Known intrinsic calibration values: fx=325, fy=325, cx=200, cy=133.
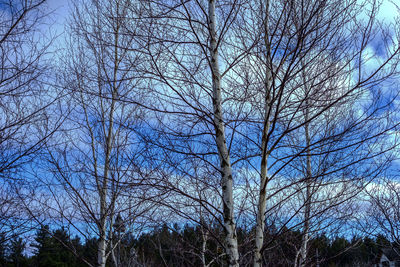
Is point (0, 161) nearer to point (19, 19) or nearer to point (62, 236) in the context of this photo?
point (62, 236)

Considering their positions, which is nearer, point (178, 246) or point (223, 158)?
point (223, 158)

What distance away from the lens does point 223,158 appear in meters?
3.36

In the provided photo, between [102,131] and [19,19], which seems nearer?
[19,19]

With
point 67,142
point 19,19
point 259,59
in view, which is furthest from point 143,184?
point 67,142

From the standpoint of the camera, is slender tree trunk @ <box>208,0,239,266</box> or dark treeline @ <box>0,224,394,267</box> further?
dark treeline @ <box>0,224,394,267</box>

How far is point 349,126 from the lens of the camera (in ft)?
10.8

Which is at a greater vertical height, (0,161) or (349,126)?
(0,161)

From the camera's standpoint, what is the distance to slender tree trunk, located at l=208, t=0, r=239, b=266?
123 inches

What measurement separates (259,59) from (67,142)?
4.39 metres

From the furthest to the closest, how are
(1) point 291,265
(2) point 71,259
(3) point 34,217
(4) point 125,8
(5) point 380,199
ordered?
(2) point 71,259, (5) point 380,199, (1) point 291,265, (3) point 34,217, (4) point 125,8

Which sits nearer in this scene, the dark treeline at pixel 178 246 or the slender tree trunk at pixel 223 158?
the slender tree trunk at pixel 223 158

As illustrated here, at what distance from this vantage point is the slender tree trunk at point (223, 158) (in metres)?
3.13

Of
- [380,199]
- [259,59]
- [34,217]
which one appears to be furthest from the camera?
[380,199]

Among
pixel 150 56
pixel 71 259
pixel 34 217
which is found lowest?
pixel 34 217
